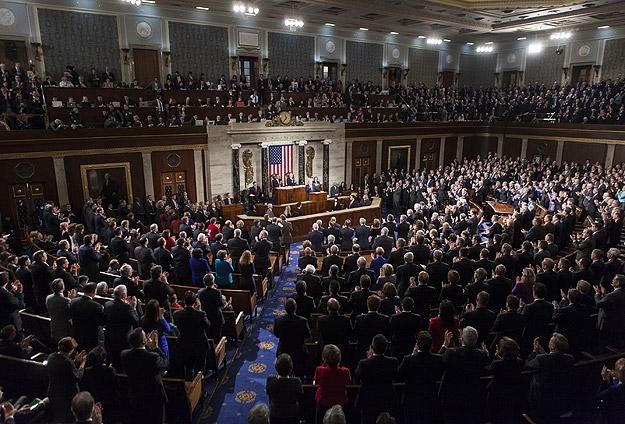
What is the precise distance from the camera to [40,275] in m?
6.88

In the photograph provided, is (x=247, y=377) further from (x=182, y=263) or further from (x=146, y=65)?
(x=146, y=65)

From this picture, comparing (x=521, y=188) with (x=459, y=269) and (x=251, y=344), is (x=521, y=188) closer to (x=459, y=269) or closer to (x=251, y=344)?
(x=459, y=269)

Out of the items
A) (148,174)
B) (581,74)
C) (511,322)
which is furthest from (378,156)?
(511,322)

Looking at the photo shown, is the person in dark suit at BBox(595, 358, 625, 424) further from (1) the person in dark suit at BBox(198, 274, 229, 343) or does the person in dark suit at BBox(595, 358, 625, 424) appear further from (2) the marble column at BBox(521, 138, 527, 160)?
(2) the marble column at BBox(521, 138, 527, 160)

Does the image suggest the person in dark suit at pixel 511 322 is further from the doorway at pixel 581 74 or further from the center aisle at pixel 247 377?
the doorway at pixel 581 74

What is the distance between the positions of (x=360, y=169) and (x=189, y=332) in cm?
1696

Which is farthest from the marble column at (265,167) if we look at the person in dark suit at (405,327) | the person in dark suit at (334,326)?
the person in dark suit at (405,327)

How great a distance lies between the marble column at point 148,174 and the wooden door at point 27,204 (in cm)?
329

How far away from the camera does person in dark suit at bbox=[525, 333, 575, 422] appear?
4164mm

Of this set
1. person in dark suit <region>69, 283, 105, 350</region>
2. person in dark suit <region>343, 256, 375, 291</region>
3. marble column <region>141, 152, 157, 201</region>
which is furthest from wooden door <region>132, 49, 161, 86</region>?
person in dark suit <region>343, 256, 375, 291</region>

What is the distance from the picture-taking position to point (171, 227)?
1298 cm

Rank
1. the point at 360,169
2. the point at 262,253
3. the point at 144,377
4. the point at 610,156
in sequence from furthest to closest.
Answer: the point at 360,169
the point at 610,156
the point at 262,253
the point at 144,377

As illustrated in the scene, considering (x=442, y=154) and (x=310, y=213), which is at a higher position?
(x=442, y=154)

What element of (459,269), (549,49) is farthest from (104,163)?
(549,49)
